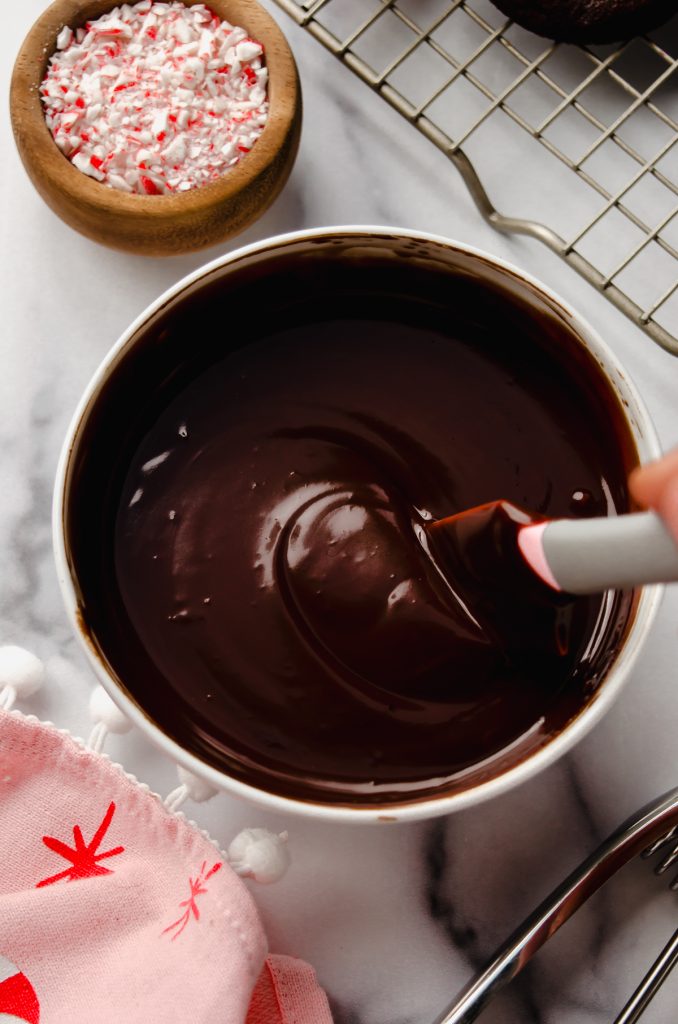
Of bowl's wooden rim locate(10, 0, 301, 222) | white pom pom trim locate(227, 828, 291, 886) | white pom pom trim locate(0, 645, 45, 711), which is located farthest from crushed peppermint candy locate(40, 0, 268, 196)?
white pom pom trim locate(227, 828, 291, 886)

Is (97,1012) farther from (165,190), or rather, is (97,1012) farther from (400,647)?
(165,190)

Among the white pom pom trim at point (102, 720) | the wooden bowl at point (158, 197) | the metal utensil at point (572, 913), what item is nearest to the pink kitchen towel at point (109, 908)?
the white pom pom trim at point (102, 720)

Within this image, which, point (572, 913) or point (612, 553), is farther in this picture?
point (572, 913)

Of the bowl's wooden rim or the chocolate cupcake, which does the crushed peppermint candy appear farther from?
the chocolate cupcake

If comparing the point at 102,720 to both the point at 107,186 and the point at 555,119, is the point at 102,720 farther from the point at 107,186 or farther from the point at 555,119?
the point at 555,119

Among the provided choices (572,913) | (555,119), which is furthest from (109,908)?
(555,119)

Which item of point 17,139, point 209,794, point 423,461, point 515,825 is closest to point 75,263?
point 17,139
